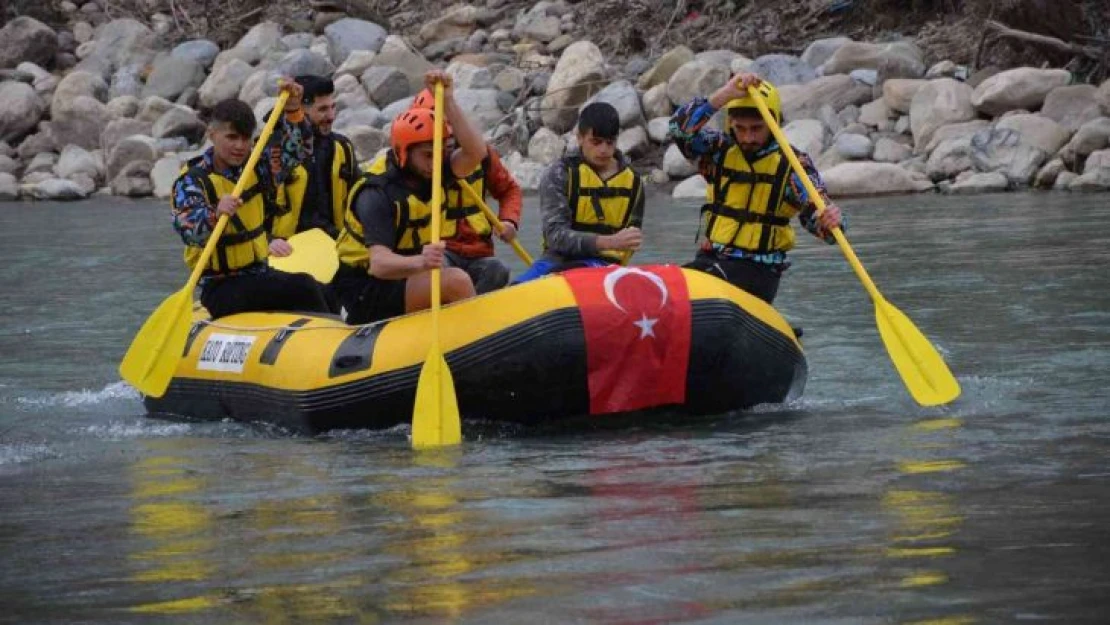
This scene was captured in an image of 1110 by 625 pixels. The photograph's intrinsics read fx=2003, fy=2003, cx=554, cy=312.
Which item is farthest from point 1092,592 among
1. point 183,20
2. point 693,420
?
point 183,20

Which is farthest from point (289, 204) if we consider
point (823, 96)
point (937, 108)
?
point (823, 96)

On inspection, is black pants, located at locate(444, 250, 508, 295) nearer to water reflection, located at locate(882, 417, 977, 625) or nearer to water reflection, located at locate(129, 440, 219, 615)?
water reflection, located at locate(129, 440, 219, 615)

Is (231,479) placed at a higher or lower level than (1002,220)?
higher

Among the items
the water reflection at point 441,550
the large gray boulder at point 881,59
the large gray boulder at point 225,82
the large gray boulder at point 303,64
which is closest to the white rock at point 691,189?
the large gray boulder at point 881,59

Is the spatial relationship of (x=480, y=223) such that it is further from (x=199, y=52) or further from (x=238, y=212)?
(x=199, y=52)

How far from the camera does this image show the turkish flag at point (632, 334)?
21.5ft

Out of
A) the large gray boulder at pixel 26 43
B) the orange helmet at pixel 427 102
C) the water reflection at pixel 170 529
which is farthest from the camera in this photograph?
the large gray boulder at pixel 26 43

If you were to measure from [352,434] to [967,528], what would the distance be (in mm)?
2720

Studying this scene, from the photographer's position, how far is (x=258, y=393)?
7.24 metres

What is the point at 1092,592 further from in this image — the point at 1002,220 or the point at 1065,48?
the point at 1065,48

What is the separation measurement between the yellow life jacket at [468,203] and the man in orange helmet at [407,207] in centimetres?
11

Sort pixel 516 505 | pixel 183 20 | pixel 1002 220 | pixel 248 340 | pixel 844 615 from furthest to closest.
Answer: pixel 183 20, pixel 1002 220, pixel 248 340, pixel 516 505, pixel 844 615

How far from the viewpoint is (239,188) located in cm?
734

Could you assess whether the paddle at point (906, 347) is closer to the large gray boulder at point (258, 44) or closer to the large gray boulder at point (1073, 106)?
the large gray boulder at point (1073, 106)
